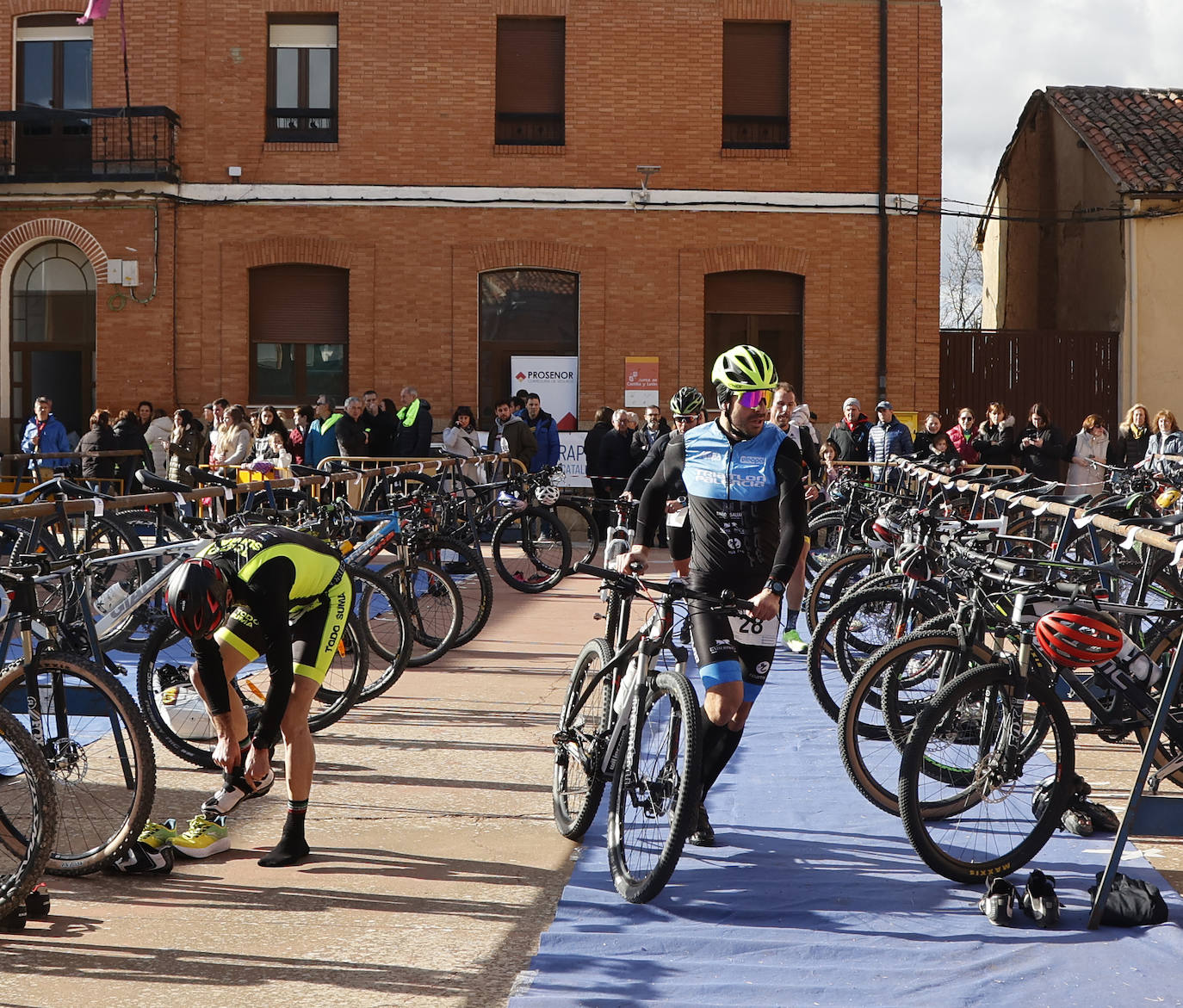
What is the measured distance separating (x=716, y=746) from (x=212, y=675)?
6.32ft

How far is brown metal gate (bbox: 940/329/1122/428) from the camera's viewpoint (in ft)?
74.6

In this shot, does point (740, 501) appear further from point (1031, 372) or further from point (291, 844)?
point (1031, 372)

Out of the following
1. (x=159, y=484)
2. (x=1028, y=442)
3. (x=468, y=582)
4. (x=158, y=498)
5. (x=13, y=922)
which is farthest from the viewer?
(x=1028, y=442)

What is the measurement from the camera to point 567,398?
A: 21.6m

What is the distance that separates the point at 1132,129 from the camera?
77.5ft

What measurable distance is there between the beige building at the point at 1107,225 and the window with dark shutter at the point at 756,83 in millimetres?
3721

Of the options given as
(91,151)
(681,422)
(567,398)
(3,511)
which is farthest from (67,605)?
(91,151)

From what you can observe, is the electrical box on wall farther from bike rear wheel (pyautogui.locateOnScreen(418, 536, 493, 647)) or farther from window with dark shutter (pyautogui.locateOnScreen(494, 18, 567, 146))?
bike rear wheel (pyautogui.locateOnScreen(418, 536, 493, 647))

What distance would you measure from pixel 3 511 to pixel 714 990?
374cm

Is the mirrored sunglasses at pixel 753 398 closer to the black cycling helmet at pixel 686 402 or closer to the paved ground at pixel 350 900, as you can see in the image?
the paved ground at pixel 350 900

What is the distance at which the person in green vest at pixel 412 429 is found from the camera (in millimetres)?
18312

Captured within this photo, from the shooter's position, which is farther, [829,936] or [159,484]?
[159,484]

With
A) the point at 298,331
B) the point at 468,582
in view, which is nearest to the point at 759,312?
the point at 298,331

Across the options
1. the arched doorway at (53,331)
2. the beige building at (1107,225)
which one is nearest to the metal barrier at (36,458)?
the arched doorway at (53,331)
